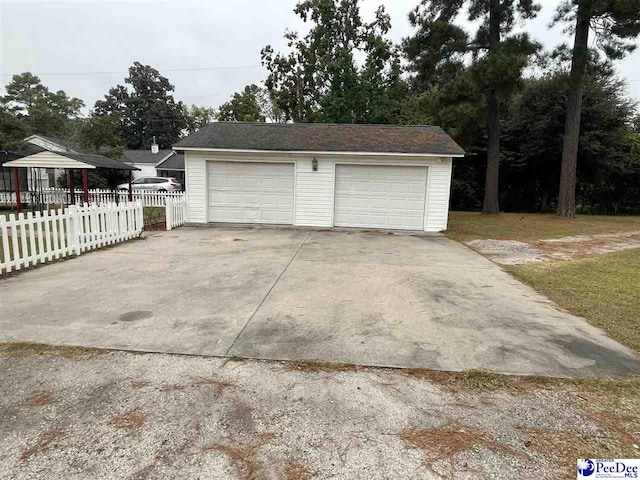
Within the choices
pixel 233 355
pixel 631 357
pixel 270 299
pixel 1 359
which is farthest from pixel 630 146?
pixel 1 359

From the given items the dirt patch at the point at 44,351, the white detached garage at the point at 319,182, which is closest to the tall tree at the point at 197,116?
the white detached garage at the point at 319,182

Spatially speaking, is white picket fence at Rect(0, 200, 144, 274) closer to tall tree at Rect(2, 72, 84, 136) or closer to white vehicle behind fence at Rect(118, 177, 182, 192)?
white vehicle behind fence at Rect(118, 177, 182, 192)

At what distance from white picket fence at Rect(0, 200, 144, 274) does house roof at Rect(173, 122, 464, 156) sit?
3.73 m

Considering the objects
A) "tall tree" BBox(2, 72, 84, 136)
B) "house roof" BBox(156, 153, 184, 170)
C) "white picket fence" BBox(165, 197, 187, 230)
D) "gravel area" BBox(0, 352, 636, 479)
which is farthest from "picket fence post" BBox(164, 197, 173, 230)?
"tall tree" BBox(2, 72, 84, 136)

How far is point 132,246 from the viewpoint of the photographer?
8281 mm

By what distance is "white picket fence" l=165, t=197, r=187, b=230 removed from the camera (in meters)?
11.0

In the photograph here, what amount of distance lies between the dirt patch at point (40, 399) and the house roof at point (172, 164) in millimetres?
32166

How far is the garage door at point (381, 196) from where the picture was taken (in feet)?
38.2

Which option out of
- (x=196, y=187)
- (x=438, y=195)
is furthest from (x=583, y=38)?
(x=196, y=187)

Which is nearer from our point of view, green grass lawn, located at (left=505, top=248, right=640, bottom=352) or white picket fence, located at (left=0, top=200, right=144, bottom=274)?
green grass lawn, located at (left=505, top=248, right=640, bottom=352)

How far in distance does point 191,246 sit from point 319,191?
4687 mm

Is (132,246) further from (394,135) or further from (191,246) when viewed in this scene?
(394,135)

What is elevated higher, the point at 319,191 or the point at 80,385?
the point at 319,191

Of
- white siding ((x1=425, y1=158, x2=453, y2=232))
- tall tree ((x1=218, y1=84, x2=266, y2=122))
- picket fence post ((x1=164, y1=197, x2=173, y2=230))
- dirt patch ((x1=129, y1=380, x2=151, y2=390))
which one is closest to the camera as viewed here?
dirt patch ((x1=129, y1=380, x2=151, y2=390))
